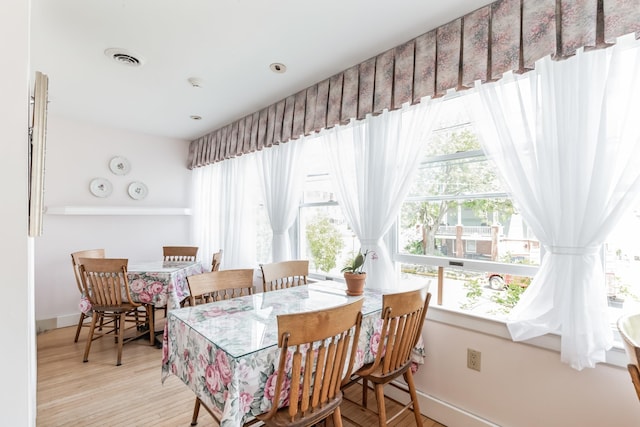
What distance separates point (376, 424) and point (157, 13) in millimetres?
2804

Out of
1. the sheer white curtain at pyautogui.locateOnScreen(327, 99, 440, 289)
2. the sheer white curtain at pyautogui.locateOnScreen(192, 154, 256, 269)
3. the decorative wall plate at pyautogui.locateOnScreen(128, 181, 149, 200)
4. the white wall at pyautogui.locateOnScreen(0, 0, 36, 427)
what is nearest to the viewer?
the white wall at pyautogui.locateOnScreen(0, 0, 36, 427)

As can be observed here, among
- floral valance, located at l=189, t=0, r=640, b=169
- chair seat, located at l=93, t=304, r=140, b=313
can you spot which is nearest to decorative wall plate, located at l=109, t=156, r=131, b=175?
chair seat, located at l=93, t=304, r=140, b=313

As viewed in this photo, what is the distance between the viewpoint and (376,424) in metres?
1.97

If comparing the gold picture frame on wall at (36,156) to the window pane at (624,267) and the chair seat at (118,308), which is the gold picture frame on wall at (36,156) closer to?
the chair seat at (118,308)

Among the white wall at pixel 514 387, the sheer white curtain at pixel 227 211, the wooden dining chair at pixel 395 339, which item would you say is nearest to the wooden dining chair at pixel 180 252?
the sheer white curtain at pixel 227 211

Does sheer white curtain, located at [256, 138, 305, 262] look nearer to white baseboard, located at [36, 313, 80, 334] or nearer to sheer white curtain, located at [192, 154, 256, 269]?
sheer white curtain, located at [192, 154, 256, 269]

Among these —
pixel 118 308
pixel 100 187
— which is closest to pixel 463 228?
pixel 118 308

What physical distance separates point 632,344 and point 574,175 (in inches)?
36.6

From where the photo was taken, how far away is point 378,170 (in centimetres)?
235

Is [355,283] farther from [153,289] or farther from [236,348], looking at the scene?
[153,289]

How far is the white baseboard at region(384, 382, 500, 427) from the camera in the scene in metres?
1.83

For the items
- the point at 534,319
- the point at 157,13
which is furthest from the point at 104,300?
the point at 534,319

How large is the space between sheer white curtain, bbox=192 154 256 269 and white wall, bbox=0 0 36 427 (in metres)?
2.83

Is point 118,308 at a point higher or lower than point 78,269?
lower
